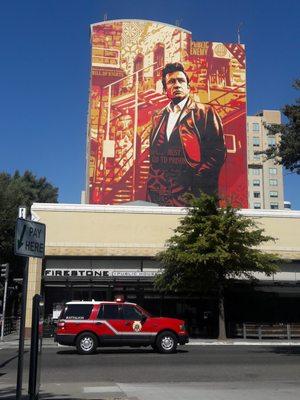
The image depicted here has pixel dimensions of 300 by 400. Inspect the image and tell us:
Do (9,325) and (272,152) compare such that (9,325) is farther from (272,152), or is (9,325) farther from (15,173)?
(15,173)

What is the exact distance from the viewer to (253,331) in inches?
1171

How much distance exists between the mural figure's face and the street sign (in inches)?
2888

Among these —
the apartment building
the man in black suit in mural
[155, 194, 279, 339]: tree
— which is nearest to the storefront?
[155, 194, 279, 339]: tree

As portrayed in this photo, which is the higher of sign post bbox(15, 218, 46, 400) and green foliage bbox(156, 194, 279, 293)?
green foliage bbox(156, 194, 279, 293)

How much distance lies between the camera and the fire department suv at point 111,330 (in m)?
19.9

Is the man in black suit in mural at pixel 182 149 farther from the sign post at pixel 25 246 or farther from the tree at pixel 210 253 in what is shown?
the sign post at pixel 25 246

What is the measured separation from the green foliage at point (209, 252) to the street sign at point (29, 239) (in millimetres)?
19400

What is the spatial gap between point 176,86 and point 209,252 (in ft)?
184

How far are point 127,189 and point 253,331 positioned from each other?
4816 centimetres

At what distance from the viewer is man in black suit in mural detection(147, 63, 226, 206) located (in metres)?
76.0

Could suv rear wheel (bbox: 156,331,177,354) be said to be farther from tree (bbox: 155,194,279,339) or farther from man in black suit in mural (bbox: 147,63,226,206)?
man in black suit in mural (bbox: 147,63,226,206)

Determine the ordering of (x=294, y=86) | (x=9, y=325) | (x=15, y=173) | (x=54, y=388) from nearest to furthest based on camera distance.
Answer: (x=54, y=388)
(x=294, y=86)
(x=9, y=325)
(x=15, y=173)

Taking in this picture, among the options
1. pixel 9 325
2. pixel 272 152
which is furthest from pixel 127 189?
pixel 272 152

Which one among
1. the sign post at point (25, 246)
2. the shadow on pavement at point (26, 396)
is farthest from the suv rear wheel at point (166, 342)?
the sign post at point (25, 246)
